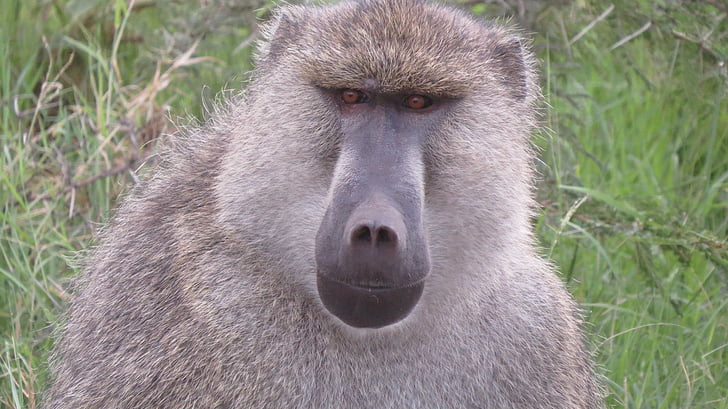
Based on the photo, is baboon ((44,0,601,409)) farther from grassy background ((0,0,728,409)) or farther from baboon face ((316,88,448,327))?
grassy background ((0,0,728,409))

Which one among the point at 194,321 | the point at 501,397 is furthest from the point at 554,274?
the point at 194,321

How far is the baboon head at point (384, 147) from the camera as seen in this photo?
250cm

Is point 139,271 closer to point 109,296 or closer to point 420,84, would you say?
point 109,296

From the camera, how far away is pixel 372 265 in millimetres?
2377

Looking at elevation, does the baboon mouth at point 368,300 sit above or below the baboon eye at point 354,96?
below

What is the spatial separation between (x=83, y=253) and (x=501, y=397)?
1692mm

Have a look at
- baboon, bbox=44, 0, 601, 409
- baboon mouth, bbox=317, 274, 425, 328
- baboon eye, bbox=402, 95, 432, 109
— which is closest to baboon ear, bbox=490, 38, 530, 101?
baboon, bbox=44, 0, 601, 409

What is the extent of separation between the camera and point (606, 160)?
4.99m

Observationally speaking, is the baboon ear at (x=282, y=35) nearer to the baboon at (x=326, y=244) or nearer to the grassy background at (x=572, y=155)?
the baboon at (x=326, y=244)

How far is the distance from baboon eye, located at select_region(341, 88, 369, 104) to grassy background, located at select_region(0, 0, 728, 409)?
83 cm

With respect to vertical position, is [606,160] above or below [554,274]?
below

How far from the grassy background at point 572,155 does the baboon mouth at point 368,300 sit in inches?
41.8

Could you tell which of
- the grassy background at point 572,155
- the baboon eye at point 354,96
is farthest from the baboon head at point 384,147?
the grassy background at point 572,155

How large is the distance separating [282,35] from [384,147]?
585mm
